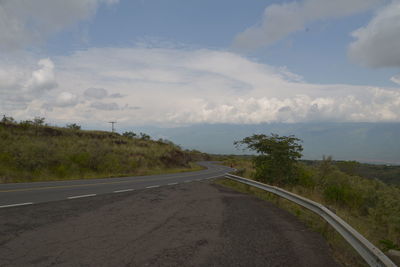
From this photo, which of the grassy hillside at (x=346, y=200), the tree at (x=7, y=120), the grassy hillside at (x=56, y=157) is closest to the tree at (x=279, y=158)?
the grassy hillside at (x=346, y=200)

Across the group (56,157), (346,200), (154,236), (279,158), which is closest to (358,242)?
(154,236)

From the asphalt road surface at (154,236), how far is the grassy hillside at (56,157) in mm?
11075

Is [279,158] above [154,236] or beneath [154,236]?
above

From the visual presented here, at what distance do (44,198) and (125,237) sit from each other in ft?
19.0

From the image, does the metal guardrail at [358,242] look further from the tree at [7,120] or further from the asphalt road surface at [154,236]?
the tree at [7,120]

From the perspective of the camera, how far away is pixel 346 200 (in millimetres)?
16203

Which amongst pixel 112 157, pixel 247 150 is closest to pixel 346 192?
pixel 247 150

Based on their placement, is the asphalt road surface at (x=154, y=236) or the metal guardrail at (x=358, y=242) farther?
the asphalt road surface at (x=154, y=236)

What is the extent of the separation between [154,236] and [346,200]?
14035 mm

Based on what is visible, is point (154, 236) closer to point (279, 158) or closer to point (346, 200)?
point (279, 158)

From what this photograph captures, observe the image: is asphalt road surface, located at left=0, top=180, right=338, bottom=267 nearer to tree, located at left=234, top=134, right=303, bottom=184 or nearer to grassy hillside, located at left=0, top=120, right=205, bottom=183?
tree, located at left=234, top=134, right=303, bottom=184

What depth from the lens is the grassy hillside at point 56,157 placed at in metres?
18.3

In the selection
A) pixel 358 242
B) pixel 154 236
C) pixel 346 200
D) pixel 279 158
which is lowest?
pixel 346 200

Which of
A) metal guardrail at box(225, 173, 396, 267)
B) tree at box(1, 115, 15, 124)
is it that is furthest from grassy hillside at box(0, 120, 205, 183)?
metal guardrail at box(225, 173, 396, 267)
